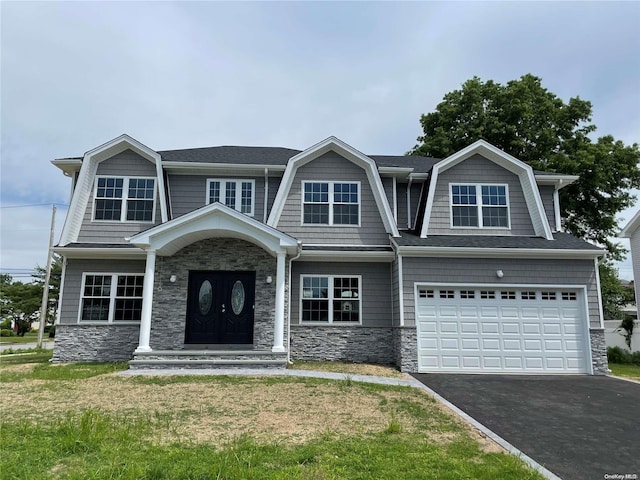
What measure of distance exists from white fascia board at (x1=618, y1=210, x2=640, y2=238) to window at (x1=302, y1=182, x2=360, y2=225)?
13.0 meters

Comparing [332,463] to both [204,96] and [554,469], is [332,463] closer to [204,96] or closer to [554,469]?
[554,469]

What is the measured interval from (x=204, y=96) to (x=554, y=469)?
12.9 meters

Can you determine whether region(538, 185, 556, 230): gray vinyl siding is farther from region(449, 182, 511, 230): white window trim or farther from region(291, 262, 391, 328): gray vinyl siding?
region(291, 262, 391, 328): gray vinyl siding

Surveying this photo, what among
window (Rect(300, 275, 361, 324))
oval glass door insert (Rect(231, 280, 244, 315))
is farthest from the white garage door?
oval glass door insert (Rect(231, 280, 244, 315))

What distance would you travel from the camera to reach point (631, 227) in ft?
59.2

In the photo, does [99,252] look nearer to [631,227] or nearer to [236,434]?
[236,434]

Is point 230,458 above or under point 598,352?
under

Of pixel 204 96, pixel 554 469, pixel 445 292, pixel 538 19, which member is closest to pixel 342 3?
pixel 538 19

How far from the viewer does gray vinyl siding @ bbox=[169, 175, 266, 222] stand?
13242 mm

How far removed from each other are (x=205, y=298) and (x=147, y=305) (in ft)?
5.71

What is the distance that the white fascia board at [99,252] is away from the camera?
11844mm

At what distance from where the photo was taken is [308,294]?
12.7 m

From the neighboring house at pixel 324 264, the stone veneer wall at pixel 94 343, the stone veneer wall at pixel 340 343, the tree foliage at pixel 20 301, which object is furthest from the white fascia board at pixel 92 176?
the tree foliage at pixel 20 301

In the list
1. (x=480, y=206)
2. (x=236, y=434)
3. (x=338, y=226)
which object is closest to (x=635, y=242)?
(x=480, y=206)
